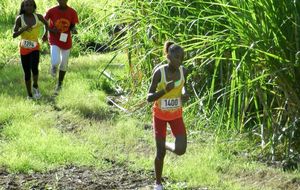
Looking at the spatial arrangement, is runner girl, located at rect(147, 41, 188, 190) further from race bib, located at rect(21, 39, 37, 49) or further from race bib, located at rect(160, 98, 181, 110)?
race bib, located at rect(21, 39, 37, 49)

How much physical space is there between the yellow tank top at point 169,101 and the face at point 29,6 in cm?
339

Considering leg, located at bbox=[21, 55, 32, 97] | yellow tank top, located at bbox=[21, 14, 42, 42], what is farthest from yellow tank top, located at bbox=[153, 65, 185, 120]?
leg, located at bbox=[21, 55, 32, 97]

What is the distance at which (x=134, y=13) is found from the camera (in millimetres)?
8203

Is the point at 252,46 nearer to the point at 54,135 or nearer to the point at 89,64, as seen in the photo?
the point at 54,135

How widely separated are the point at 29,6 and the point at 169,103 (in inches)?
139

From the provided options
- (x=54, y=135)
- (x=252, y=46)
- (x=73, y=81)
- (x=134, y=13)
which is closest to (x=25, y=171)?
(x=54, y=135)

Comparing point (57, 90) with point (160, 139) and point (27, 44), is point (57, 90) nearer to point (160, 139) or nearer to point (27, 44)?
point (27, 44)

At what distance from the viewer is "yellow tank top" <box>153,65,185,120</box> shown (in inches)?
Answer: 208

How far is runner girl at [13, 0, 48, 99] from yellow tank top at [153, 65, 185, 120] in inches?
131

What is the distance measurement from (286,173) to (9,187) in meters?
2.49

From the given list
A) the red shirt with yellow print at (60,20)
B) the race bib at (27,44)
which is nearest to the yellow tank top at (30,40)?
the race bib at (27,44)

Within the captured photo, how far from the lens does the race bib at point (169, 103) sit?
529 centimetres

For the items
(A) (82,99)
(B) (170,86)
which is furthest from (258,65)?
(A) (82,99)

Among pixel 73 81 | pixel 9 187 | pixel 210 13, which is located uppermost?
pixel 210 13
